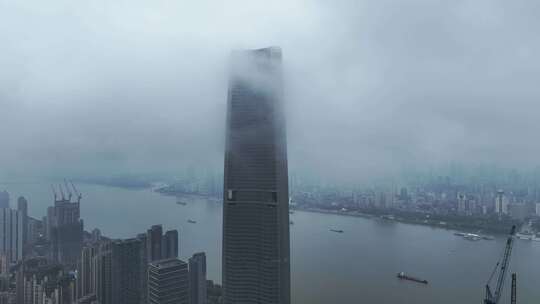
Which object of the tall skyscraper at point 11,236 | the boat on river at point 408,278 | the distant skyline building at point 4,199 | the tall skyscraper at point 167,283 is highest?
the distant skyline building at point 4,199

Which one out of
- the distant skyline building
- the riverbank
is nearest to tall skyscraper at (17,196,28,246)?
the distant skyline building

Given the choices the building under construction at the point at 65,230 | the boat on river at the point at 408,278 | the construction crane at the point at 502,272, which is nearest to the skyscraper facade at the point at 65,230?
the building under construction at the point at 65,230

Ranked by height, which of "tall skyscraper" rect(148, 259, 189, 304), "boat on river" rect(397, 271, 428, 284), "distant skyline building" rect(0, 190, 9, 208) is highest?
"distant skyline building" rect(0, 190, 9, 208)

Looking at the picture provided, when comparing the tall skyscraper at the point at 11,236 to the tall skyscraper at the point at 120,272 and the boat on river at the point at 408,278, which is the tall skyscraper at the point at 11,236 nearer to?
the tall skyscraper at the point at 120,272

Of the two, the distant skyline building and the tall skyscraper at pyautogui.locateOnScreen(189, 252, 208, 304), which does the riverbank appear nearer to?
the tall skyscraper at pyautogui.locateOnScreen(189, 252, 208, 304)

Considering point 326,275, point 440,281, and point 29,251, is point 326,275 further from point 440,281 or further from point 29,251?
point 29,251

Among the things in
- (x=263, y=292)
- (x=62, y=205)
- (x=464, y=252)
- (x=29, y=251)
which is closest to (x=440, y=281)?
(x=464, y=252)
